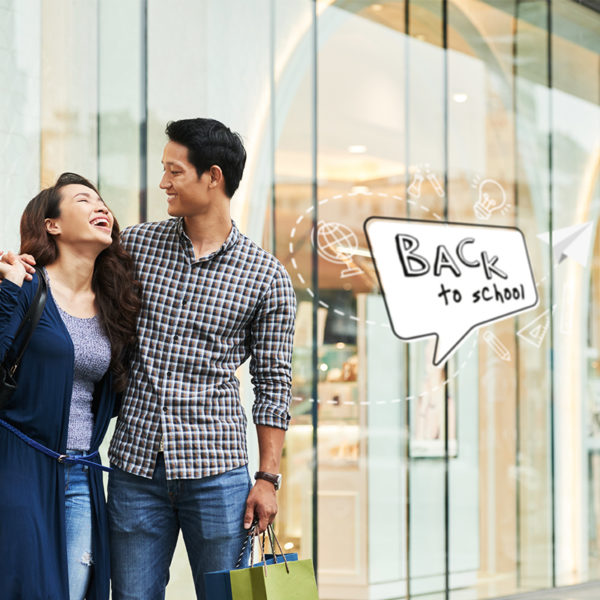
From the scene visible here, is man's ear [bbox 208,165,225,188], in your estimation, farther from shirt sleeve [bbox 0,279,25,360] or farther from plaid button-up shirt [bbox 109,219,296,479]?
shirt sleeve [bbox 0,279,25,360]

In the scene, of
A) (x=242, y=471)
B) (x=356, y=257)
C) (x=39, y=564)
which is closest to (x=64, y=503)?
(x=39, y=564)

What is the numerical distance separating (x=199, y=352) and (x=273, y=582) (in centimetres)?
76

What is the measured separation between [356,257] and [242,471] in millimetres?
2596

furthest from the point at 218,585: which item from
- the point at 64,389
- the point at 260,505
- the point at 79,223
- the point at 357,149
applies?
the point at 357,149

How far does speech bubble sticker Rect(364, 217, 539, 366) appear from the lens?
574cm

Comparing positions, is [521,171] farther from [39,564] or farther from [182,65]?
[39,564]

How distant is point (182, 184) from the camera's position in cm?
319

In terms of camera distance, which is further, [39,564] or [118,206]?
[118,206]

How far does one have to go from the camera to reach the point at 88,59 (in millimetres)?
4684

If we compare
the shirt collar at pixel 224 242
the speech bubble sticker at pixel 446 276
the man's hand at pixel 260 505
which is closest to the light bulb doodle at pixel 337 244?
the speech bubble sticker at pixel 446 276

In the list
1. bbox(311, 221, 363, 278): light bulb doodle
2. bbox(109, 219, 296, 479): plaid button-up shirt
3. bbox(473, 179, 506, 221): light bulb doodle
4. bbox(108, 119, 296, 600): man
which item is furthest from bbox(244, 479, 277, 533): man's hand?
bbox(473, 179, 506, 221): light bulb doodle

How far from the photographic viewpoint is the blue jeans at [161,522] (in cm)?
307

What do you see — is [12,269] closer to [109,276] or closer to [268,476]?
[109,276]

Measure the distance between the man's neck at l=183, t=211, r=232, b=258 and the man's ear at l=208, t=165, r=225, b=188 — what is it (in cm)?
10
